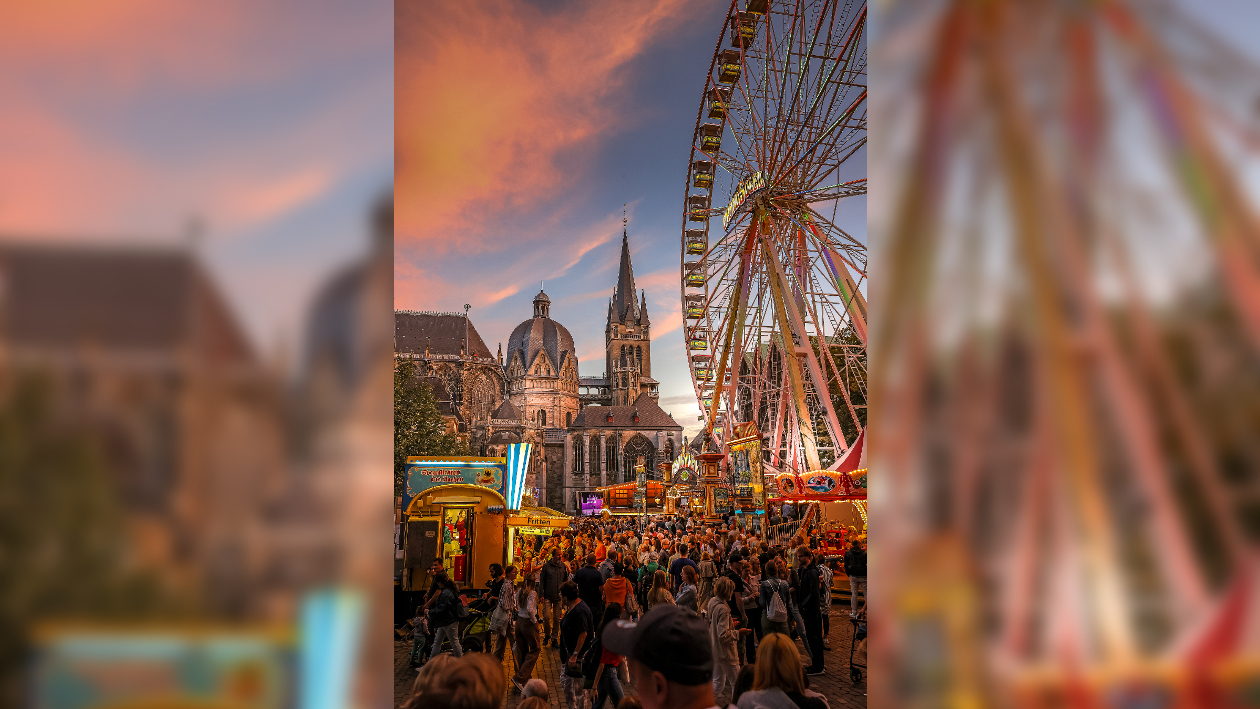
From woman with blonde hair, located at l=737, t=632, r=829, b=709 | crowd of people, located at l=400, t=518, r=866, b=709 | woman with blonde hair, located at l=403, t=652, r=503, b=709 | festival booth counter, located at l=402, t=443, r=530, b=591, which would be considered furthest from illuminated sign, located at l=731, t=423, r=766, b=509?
woman with blonde hair, located at l=403, t=652, r=503, b=709

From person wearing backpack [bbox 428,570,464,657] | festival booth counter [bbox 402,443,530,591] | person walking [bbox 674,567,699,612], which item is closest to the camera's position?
person walking [bbox 674,567,699,612]

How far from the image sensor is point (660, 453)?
240ft

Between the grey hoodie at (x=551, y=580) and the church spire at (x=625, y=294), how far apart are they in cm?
8448

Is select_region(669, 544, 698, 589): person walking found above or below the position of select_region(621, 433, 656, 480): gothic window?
above

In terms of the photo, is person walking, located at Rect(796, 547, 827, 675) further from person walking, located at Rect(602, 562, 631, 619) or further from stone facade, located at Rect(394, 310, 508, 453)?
stone facade, located at Rect(394, 310, 508, 453)

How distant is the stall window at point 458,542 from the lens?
14.1 meters

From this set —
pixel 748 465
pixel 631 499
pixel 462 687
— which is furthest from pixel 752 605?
pixel 631 499

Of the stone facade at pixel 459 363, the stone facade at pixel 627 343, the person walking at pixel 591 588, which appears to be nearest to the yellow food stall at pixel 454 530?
the person walking at pixel 591 588

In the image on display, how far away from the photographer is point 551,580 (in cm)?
1070
